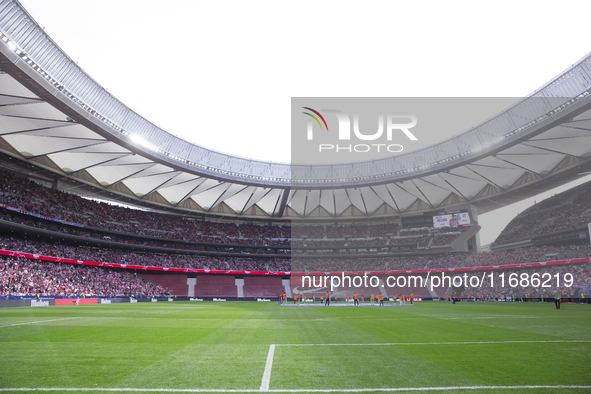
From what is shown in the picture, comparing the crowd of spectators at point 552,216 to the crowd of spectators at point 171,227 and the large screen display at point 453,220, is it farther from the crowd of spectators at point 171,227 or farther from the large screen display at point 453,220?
the crowd of spectators at point 171,227

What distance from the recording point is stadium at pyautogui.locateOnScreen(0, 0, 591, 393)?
6969 millimetres

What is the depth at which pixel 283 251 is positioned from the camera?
7188cm

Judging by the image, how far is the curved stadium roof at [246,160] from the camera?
30.4 meters

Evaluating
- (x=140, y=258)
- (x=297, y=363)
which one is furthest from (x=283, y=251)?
(x=297, y=363)

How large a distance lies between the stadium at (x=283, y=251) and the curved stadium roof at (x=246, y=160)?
0.25 meters

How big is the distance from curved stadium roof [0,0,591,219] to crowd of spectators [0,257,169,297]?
1189cm

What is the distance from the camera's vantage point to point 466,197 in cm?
6259

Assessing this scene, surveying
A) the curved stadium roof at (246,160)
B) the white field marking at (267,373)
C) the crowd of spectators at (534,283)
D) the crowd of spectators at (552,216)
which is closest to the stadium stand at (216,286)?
the curved stadium roof at (246,160)

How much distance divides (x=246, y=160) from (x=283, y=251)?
23.2 metres

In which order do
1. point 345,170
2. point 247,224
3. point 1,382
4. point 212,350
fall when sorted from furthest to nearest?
point 247,224, point 345,170, point 212,350, point 1,382

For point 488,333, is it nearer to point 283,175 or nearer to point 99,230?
point 283,175

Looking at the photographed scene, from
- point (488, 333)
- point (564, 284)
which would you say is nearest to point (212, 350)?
point (488, 333)

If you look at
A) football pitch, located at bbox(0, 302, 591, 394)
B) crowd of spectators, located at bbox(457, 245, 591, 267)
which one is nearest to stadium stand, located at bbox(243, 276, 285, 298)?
crowd of spectators, located at bbox(457, 245, 591, 267)

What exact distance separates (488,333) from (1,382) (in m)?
12.1
